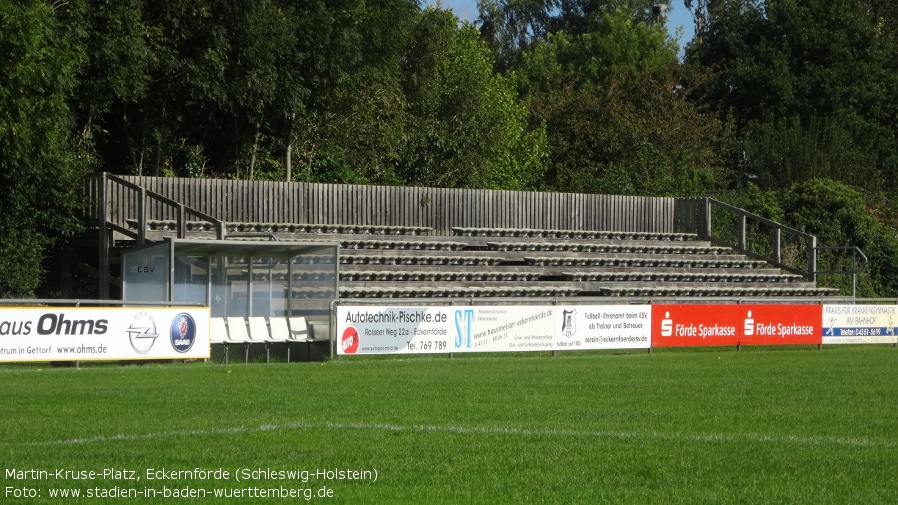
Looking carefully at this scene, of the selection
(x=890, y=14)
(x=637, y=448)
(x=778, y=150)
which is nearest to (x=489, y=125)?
(x=778, y=150)

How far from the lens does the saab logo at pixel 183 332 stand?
22.5 metres

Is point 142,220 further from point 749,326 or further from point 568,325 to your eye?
point 749,326

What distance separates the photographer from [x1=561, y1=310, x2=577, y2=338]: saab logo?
26766mm

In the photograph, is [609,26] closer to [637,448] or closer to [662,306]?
[662,306]

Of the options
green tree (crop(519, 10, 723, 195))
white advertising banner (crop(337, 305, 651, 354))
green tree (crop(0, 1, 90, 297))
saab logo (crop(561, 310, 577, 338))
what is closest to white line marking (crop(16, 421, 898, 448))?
white advertising banner (crop(337, 305, 651, 354))

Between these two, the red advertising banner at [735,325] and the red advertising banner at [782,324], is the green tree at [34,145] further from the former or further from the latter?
the red advertising banner at [782,324]

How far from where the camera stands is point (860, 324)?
3106 centimetres

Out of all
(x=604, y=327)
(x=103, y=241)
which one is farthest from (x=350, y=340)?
(x=103, y=241)

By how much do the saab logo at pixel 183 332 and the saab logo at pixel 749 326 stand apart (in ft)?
45.5

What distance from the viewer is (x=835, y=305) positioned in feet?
100

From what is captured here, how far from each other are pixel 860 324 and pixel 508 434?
22182mm

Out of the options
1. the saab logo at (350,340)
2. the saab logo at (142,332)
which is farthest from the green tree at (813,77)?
the saab logo at (142,332)

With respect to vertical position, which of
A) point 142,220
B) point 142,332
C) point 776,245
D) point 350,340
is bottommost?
point 350,340

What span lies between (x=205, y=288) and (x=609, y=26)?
53872 mm
